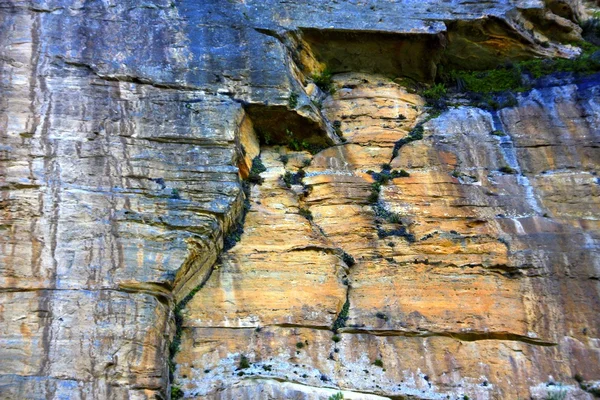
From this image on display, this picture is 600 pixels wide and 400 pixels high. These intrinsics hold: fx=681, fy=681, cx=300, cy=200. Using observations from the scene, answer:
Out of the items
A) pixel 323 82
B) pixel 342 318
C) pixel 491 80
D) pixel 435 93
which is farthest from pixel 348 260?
pixel 491 80

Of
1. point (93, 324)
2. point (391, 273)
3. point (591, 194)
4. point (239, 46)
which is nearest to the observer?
point (93, 324)

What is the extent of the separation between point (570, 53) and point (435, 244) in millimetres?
6145

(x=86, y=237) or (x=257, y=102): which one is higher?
(x=257, y=102)

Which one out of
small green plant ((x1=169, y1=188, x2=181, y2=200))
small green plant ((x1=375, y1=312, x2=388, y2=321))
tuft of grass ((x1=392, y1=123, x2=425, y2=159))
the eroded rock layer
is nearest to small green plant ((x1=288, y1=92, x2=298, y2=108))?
the eroded rock layer

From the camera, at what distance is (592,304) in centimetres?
997

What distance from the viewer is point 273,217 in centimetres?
1095

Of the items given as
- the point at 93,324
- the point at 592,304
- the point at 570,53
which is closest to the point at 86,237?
the point at 93,324

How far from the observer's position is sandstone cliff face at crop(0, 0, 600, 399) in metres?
9.06

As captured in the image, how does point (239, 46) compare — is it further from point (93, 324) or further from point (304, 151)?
point (93, 324)

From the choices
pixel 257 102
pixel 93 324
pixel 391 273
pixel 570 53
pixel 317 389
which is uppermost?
pixel 570 53

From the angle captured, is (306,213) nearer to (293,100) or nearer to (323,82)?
(293,100)

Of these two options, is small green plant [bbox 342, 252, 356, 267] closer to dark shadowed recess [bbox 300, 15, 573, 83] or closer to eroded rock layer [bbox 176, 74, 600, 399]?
eroded rock layer [bbox 176, 74, 600, 399]

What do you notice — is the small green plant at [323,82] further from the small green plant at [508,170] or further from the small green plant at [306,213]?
the small green plant at [508,170]

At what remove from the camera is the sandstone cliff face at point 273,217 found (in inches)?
357
